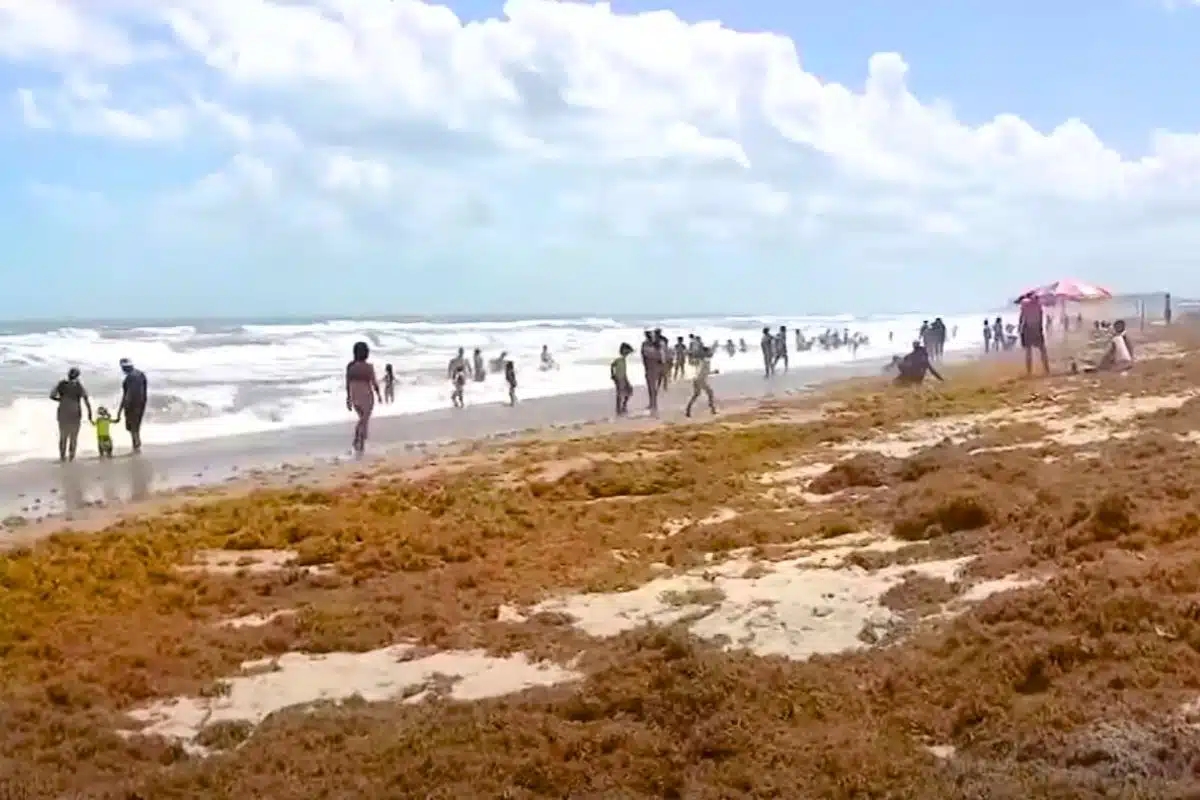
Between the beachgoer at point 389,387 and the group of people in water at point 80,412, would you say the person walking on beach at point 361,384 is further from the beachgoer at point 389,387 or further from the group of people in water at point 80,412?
the beachgoer at point 389,387

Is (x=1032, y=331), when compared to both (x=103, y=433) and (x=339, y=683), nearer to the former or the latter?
(x=103, y=433)

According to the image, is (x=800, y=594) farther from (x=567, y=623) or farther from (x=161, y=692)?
(x=161, y=692)

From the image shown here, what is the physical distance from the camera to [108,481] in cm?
1950

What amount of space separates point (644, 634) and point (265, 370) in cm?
4482

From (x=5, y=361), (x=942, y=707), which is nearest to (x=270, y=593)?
(x=942, y=707)

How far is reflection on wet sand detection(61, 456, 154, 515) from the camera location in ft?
57.3

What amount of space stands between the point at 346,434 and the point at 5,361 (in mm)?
33800

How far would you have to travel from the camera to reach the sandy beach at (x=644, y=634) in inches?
229

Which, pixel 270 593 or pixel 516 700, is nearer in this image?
pixel 516 700

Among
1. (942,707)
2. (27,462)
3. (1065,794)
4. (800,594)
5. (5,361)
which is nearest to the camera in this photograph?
(1065,794)

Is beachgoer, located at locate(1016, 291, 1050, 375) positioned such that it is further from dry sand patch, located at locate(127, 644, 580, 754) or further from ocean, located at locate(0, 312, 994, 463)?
dry sand patch, located at locate(127, 644, 580, 754)

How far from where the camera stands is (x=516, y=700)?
6.90 m

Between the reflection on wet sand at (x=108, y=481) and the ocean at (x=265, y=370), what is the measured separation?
2592 millimetres

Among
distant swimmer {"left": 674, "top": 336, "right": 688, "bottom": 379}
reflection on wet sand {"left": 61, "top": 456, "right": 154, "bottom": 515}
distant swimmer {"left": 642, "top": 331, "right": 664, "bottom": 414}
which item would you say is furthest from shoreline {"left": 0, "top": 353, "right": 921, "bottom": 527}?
distant swimmer {"left": 674, "top": 336, "right": 688, "bottom": 379}
